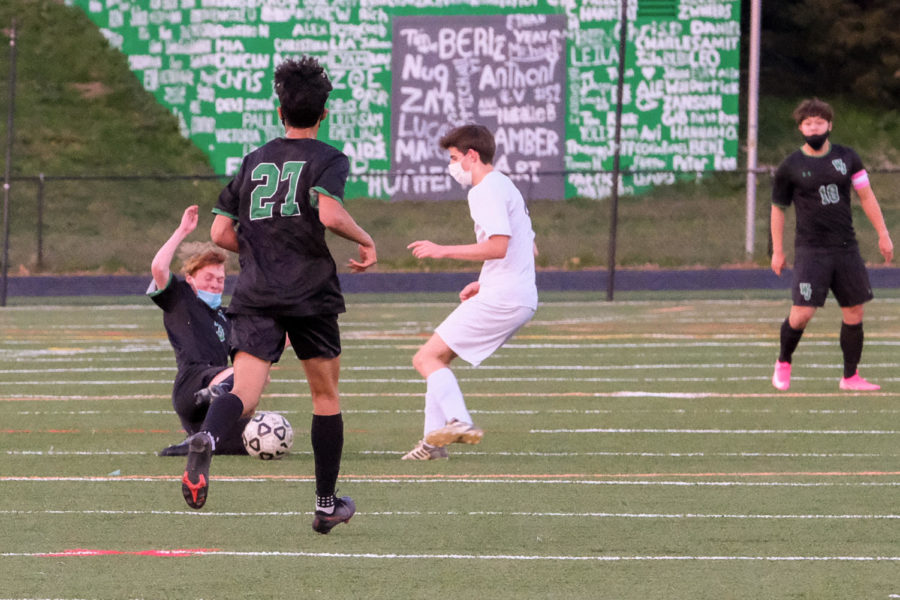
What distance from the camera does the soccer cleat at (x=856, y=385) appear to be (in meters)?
12.4

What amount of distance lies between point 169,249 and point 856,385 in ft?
19.8

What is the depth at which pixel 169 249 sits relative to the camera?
8.29 metres

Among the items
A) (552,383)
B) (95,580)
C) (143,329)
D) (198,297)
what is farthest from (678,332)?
(95,580)

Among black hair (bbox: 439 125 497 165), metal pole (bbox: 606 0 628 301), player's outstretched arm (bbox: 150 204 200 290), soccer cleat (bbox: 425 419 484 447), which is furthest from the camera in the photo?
metal pole (bbox: 606 0 628 301)

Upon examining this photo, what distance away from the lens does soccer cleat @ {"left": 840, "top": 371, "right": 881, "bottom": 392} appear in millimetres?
12352

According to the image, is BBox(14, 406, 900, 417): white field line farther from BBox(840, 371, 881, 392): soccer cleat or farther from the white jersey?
the white jersey

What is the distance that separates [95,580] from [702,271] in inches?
820

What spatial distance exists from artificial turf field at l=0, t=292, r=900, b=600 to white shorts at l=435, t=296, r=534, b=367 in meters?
0.63

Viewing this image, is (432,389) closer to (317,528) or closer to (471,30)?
(317,528)

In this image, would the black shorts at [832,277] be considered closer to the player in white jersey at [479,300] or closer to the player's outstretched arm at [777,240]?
the player's outstretched arm at [777,240]

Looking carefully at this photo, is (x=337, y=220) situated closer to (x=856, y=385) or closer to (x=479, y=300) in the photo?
(x=479, y=300)

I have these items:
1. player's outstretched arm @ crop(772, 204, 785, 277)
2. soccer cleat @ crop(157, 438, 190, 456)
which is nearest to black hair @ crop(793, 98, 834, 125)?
player's outstretched arm @ crop(772, 204, 785, 277)

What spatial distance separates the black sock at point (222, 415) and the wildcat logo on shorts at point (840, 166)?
21.4 feet

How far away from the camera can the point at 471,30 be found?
3303 cm
